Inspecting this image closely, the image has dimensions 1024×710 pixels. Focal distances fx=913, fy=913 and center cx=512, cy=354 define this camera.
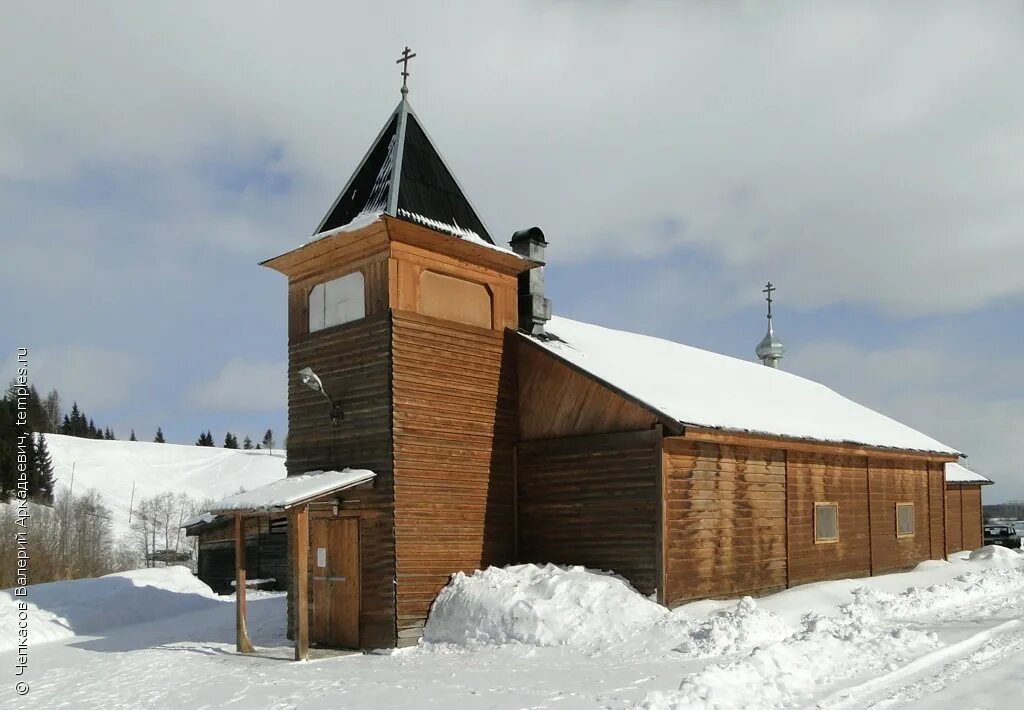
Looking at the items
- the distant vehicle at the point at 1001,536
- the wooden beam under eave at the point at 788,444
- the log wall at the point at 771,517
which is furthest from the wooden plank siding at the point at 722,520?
the distant vehicle at the point at 1001,536

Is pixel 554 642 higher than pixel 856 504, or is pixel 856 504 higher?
pixel 856 504

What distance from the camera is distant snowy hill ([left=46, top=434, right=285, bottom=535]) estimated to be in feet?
308

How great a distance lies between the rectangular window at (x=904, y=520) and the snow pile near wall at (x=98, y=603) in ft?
59.4

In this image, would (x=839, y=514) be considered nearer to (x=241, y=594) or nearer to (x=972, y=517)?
(x=241, y=594)

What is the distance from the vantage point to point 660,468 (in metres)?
15.2

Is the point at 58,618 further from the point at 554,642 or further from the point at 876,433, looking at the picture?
the point at 876,433

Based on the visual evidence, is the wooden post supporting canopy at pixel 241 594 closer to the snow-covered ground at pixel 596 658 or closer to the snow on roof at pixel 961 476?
the snow-covered ground at pixel 596 658

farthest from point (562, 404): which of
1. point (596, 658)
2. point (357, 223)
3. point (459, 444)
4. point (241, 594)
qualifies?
point (241, 594)

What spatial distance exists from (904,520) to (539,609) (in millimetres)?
14147

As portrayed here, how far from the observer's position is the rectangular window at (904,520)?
928 inches

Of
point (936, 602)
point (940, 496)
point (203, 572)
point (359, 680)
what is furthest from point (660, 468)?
point (203, 572)

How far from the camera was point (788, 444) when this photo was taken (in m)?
18.4

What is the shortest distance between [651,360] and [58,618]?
14.2m

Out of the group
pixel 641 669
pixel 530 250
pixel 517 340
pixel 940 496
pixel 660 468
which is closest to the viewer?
pixel 641 669
